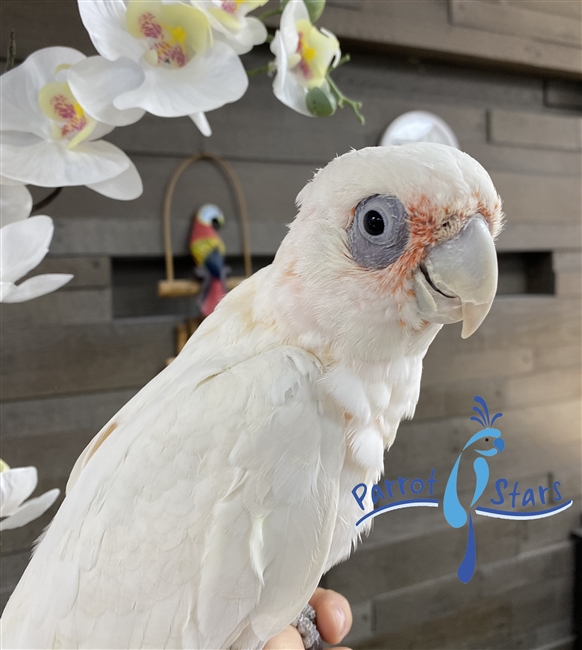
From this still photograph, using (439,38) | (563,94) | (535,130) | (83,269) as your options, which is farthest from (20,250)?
(563,94)

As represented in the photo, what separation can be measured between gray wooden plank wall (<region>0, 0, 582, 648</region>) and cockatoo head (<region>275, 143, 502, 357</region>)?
2.17 ft

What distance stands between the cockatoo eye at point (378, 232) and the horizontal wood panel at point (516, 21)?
40.1 inches

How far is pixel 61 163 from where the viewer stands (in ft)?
1.45

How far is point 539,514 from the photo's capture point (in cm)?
41

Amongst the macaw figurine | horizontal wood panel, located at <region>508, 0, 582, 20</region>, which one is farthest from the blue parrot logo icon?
horizontal wood panel, located at <region>508, 0, 582, 20</region>

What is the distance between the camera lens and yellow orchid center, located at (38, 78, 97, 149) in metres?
0.45

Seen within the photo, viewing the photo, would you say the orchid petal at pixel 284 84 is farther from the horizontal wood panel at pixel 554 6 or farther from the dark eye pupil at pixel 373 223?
the horizontal wood panel at pixel 554 6

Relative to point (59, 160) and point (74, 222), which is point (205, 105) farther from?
point (74, 222)

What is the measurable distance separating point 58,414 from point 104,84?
71cm

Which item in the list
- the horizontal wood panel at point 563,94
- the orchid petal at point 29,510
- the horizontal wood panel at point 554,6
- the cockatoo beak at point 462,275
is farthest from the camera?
the horizontal wood panel at point 563,94

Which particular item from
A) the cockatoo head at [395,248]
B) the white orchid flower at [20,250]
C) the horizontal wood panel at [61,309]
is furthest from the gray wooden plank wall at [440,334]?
the cockatoo head at [395,248]

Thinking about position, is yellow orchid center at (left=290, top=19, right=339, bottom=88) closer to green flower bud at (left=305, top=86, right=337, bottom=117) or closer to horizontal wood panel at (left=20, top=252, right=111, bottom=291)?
green flower bud at (left=305, top=86, right=337, bottom=117)

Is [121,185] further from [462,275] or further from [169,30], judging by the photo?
[462,275]

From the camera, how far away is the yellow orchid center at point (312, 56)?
1.66ft
